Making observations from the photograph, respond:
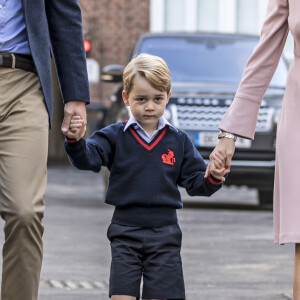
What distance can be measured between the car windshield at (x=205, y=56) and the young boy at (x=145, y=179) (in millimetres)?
7702

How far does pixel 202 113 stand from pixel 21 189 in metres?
7.47

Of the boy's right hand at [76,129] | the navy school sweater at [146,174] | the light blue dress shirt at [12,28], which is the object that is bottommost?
the navy school sweater at [146,174]

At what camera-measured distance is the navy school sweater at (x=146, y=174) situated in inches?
173

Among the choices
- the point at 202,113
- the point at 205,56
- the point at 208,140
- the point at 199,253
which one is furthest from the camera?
the point at 205,56

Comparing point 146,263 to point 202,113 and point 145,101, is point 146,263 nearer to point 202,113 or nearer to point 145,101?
point 145,101

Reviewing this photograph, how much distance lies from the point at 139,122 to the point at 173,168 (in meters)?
0.25

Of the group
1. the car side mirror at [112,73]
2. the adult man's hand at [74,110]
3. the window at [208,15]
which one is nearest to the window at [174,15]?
the window at [208,15]

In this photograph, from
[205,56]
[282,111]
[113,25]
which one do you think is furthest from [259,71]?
[113,25]

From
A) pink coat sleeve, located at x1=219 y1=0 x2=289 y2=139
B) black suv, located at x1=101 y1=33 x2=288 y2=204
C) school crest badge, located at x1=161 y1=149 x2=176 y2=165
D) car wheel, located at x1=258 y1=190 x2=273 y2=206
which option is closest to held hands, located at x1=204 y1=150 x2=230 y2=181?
pink coat sleeve, located at x1=219 y1=0 x2=289 y2=139

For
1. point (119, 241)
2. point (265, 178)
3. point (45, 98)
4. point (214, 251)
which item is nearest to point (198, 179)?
point (119, 241)

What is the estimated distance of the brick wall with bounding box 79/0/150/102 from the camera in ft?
85.9

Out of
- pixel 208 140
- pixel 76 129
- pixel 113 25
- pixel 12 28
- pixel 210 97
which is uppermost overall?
pixel 12 28

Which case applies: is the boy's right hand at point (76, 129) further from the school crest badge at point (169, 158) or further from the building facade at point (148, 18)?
the building facade at point (148, 18)

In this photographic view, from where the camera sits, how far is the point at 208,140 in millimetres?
11273
